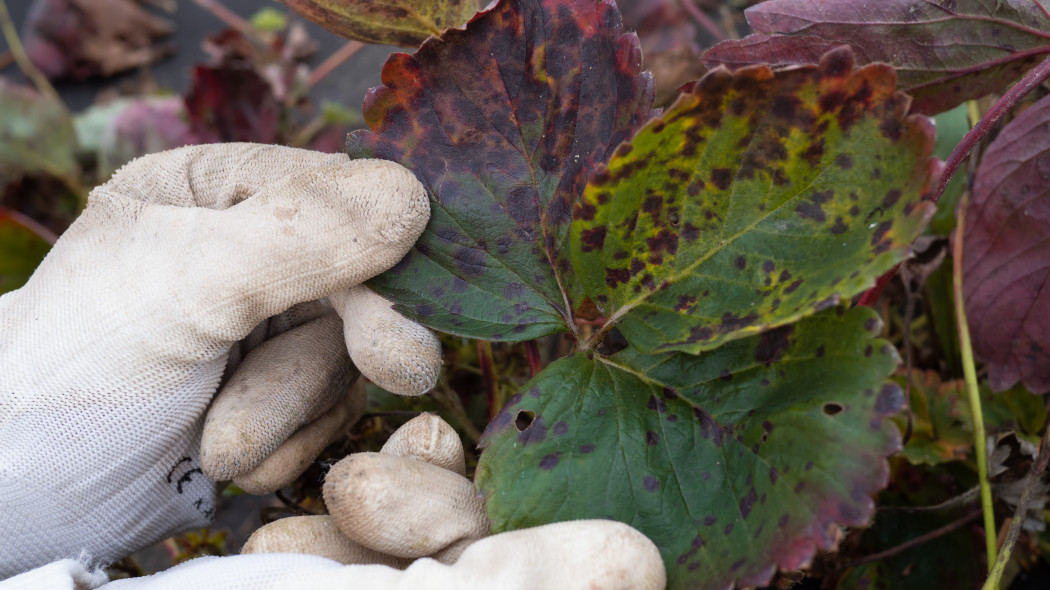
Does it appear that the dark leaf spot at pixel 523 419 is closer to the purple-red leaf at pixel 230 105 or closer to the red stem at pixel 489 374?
the red stem at pixel 489 374

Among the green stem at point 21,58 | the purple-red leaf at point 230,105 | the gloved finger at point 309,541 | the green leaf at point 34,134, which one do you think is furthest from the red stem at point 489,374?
the green stem at point 21,58

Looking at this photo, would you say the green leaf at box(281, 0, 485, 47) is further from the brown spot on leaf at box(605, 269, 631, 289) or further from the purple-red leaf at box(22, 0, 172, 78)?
the purple-red leaf at box(22, 0, 172, 78)

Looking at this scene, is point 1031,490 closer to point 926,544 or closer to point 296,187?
point 926,544

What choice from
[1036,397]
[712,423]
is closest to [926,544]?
[1036,397]

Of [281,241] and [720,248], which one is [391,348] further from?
[720,248]

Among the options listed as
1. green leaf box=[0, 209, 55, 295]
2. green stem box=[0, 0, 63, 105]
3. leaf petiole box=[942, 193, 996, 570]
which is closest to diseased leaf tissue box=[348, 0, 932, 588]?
leaf petiole box=[942, 193, 996, 570]

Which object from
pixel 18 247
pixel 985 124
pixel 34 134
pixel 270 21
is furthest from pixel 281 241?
pixel 270 21
